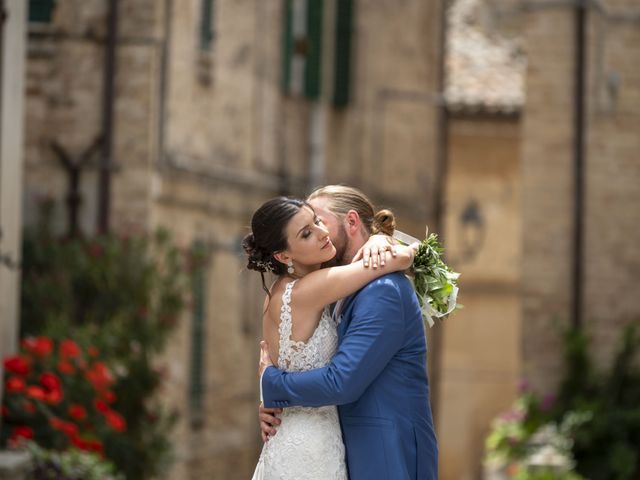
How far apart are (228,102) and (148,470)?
6622mm

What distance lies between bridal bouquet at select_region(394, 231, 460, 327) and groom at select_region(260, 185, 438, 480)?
263mm

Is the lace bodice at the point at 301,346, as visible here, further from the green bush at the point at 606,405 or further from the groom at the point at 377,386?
the green bush at the point at 606,405

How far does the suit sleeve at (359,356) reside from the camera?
5559 mm

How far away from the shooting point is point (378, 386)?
568cm

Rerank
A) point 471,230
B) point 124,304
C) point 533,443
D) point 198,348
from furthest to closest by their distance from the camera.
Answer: point 471,230 → point 198,348 → point 533,443 → point 124,304

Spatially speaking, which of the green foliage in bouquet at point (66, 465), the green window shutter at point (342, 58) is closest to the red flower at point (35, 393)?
the green foliage in bouquet at point (66, 465)

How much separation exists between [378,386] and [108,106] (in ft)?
33.2

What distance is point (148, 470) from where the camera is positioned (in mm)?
12781

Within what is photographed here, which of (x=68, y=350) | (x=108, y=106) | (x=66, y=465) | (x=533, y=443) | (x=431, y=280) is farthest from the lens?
(x=533, y=443)

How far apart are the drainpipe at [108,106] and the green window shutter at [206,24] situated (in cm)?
213

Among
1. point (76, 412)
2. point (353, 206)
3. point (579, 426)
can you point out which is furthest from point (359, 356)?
point (579, 426)

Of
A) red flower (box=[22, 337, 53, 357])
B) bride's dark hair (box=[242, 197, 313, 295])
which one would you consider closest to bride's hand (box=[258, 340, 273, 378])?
bride's dark hair (box=[242, 197, 313, 295])

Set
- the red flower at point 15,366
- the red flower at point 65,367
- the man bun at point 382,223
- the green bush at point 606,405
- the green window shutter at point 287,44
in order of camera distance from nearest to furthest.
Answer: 1. the man bun at point 382,223
2. the red flower at point 15,366
3. the red flower at point 65,367
4. the green bush at point 606,405
5. the green window shutter at point 287,44

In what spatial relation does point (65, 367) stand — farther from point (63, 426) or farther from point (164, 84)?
point (164, 84)
